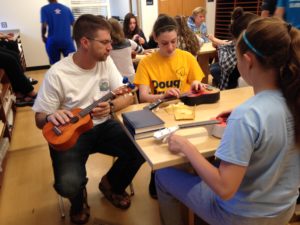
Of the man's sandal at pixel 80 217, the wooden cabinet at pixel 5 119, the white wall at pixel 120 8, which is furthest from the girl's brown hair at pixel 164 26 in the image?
the white wall at pixel 120 8

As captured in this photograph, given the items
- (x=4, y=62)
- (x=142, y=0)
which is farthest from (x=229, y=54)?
(x=142, y=0)

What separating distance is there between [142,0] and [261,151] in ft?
18.3

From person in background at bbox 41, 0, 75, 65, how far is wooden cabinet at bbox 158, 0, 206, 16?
7.59ft

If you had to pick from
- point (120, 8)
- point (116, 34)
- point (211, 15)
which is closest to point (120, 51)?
point (116, 34)

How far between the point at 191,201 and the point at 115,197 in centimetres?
85

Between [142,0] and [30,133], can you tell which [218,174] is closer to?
[30,133]

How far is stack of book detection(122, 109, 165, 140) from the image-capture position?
3.77 ft

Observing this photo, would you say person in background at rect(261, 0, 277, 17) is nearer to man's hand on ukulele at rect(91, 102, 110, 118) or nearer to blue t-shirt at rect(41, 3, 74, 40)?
man's hand on ukulele at rect(91, 102, 110, 118)

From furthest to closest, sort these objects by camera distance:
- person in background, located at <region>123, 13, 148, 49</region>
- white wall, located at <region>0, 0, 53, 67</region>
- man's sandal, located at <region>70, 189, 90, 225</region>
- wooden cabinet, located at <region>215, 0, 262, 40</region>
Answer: wooden cabinet, located at <region>215, 0, 262, 40</region>, white wall, located at <region>0, 0, 53, 67</region>, person in background, located at <region>123, 13, 148, 49</region>, man's sandal, located at <region>70, 189, 90, 225</region>

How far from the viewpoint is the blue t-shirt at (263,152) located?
807mm

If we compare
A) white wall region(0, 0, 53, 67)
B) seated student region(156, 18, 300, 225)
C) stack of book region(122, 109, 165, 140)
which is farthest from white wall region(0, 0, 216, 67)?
seated student region(156, 18, 300, 225)

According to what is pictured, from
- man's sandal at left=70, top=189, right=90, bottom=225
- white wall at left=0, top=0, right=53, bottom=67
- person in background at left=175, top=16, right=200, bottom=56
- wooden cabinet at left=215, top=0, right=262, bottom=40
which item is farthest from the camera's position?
wooden cabinet at left=215, top=0, right=262, bottom=40

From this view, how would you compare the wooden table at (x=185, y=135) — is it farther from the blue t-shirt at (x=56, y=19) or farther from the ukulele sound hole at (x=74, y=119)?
the blue t-shirt at (x=56, y=19)

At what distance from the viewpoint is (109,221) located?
1.69 meters
